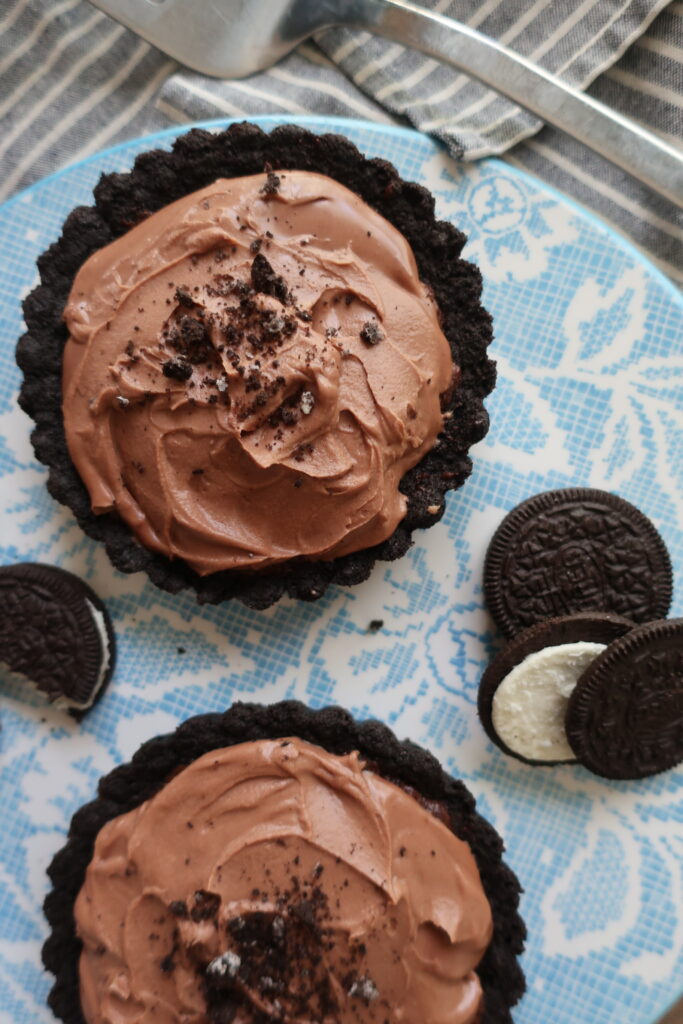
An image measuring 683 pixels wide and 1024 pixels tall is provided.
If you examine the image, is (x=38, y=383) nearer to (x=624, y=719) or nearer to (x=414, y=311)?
(x=414, y=311)

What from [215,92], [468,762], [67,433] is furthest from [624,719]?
[215,92]

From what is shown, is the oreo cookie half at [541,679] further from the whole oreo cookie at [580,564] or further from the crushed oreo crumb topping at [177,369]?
the crushed oreo crumb topping at [177,369]

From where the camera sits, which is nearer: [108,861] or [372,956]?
[372,956]

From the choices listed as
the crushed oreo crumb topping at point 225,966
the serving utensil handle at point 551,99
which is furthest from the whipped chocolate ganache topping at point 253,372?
the crushed oreo crumb topping at point 225,966

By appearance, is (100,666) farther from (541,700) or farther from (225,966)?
(541,700)

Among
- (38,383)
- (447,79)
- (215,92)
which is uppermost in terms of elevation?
(447,79)
